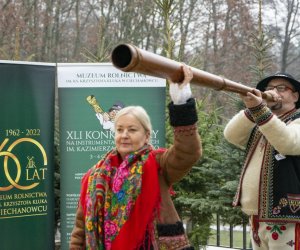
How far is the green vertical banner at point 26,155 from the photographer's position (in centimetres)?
483

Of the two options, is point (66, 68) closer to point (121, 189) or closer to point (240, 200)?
point (240, 200)

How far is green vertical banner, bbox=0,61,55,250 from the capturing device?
483 centimetres

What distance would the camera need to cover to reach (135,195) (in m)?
2.76

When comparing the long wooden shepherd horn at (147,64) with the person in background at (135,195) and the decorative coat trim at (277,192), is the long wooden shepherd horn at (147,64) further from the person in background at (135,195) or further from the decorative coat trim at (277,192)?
the decorative coat trim at (277,192)

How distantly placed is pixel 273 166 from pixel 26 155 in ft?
7.85

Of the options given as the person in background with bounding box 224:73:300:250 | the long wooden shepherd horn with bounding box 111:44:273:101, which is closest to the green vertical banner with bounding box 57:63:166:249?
the person in background with bounding box 224:73:300:250

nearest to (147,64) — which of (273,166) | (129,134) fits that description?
(129,134)

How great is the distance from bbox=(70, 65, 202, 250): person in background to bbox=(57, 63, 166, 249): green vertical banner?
91.2 inches

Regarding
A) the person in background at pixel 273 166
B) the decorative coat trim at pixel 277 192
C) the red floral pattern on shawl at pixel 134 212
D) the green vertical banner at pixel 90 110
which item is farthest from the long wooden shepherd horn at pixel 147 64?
the green vertical banner at pixel 90 110

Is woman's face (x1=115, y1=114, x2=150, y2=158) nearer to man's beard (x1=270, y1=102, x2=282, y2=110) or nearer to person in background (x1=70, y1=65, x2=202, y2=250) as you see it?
person in background (x1=70, y1=65, x2=202, y2=250)

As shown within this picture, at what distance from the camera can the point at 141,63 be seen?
6.89 feet

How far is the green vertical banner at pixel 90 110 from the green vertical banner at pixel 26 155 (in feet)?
0.47

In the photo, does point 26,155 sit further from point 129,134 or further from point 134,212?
point 134,212

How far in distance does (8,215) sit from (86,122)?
1135 mm
